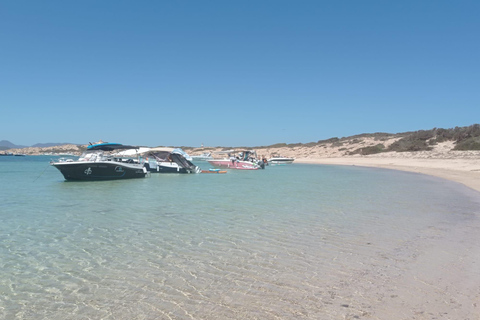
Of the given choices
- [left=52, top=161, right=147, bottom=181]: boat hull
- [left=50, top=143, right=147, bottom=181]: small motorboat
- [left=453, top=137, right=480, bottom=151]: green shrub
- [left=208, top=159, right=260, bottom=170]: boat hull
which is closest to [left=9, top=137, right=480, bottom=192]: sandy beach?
[left=453, top=137, right=480, bottom=151]: green shrub

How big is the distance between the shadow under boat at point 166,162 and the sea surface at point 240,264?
24.6m

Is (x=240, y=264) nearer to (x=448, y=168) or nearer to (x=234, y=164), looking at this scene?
(x=448, y=168)

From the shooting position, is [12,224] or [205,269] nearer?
[205,269]

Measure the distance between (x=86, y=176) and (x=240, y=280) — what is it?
24.2 meters

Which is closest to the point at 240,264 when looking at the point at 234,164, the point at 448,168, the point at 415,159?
the point at 448,168

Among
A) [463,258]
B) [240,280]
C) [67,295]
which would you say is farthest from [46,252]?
[463,258]

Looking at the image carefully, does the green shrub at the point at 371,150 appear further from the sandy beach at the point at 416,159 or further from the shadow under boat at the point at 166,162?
the shadow under boat at the point at 166,162

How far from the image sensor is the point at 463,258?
7449mm

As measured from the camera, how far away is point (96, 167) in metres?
27.7

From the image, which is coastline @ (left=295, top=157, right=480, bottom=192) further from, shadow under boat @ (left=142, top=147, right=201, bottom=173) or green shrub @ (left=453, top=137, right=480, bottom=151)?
shadow under boat @ (left=142, top=147, right=201, bottom=173)

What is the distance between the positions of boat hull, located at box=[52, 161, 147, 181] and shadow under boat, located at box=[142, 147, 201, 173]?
7639 mm

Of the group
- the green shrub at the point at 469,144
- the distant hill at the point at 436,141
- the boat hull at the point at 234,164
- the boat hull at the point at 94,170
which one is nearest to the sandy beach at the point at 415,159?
the green shrub at the point at 469,144

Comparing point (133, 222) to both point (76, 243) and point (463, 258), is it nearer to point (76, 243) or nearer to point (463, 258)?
point (76, 243)

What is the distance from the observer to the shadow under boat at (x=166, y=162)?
127 ft
